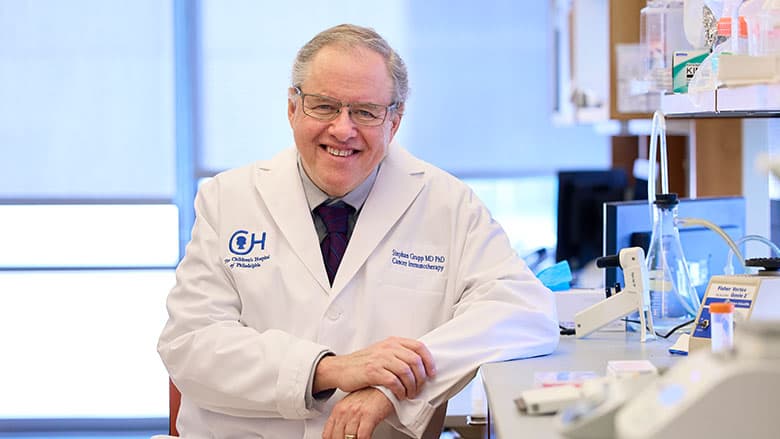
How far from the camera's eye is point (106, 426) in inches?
201

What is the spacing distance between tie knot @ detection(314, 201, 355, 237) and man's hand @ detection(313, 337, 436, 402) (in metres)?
0.36

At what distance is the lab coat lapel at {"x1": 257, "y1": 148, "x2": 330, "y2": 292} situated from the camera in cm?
209

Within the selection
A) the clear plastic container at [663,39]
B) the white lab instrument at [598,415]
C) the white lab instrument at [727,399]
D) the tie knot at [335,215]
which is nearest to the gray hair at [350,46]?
the tie knot at [335,215]

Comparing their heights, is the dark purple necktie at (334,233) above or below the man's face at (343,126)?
below

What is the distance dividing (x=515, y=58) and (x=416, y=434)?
3.78m

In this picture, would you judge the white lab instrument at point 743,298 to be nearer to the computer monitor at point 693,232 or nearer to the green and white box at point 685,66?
the green and white box at point 685,66

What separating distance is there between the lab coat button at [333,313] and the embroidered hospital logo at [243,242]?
0.67ft

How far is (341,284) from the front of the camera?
2.06 metres

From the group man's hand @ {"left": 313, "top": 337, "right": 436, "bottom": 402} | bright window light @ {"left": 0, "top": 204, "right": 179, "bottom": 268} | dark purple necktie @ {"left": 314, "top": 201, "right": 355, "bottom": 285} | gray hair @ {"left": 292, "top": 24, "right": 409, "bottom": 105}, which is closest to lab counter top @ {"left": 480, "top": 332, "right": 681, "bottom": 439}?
man's hand @ {"left": 313, "top": 337, "right": 436, "bottom": 402}

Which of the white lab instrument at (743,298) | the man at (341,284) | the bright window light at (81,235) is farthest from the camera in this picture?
the bright window light at (81,235)

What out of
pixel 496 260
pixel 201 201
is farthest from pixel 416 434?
pixel 201 201

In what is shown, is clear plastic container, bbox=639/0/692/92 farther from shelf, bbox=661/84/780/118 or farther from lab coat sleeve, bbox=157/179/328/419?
lab coat sleeve, bbox=157/179/328/419

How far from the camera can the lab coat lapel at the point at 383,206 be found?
209cm

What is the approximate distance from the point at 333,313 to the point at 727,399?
3.87ft
